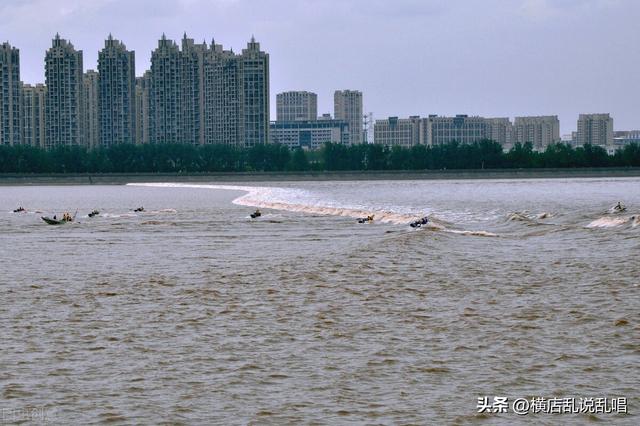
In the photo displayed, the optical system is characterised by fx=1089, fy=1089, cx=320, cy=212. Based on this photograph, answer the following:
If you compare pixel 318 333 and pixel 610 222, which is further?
pixel 610 222

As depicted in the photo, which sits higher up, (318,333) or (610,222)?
(610,222)

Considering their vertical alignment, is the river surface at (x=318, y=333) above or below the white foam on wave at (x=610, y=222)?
below

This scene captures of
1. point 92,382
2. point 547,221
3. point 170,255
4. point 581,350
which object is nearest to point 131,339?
point 92,382

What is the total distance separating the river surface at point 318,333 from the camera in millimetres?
10875

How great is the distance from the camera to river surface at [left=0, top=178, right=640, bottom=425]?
10875 mm

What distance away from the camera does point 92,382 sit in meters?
11.7

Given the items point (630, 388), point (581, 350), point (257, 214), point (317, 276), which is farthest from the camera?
point (257, 214)

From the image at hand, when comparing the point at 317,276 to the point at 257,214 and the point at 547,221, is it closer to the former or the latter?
the point at 547,221

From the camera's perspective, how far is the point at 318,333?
575 inches

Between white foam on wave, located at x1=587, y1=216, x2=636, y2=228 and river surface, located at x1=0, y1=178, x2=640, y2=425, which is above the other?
white foam on wave, located at x1=587, y1=216, x2=636, y2=228

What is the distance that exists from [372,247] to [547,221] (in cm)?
1694

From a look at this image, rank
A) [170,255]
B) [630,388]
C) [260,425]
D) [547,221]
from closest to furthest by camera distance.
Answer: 1. [260,425]
2. [630,388]
3. [170,255]
4. [547,221]

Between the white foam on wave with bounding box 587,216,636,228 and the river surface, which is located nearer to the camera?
the river surface

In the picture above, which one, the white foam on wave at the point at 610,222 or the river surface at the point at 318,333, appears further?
the white foam on wave at the point at 610,222
